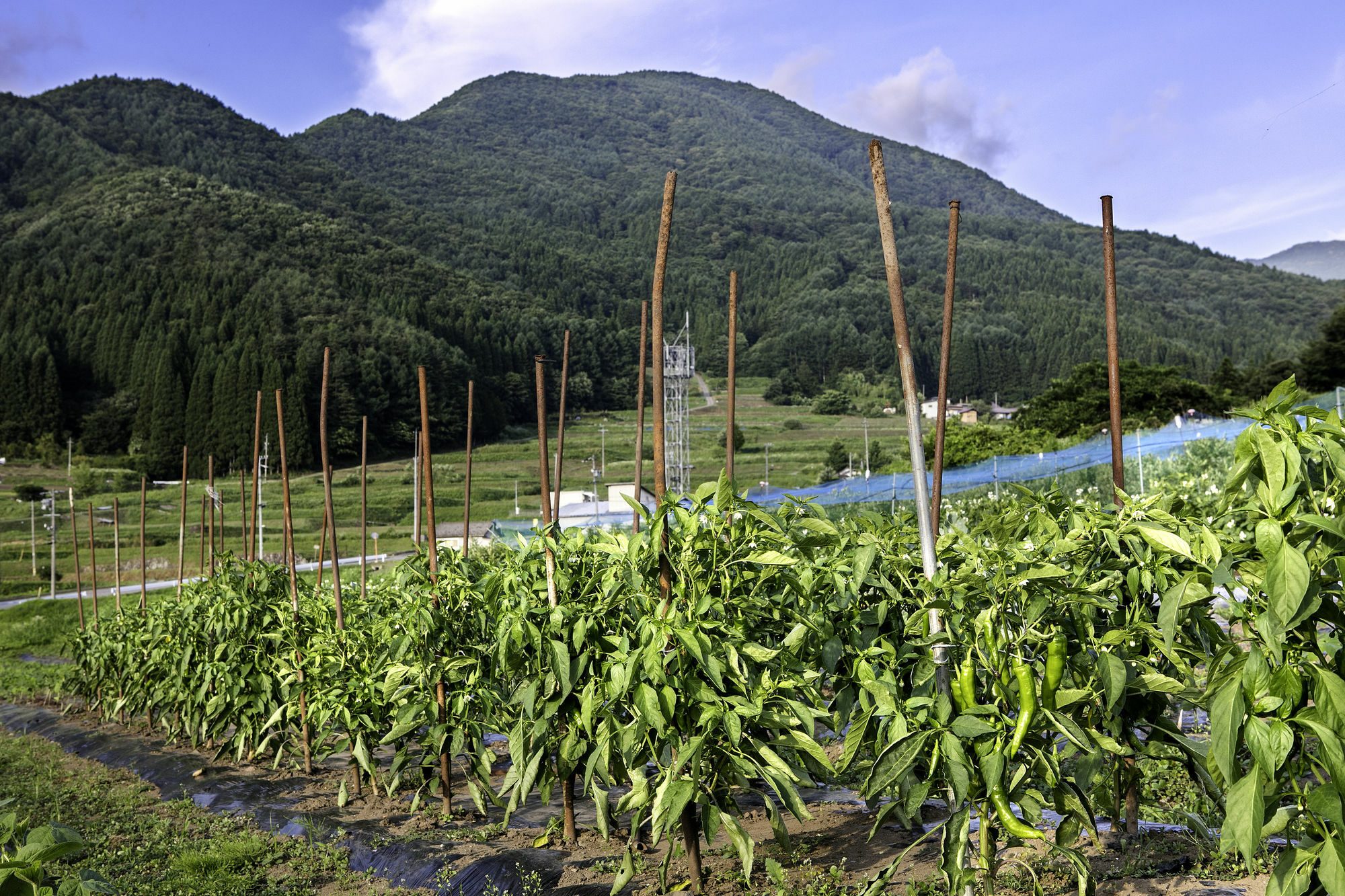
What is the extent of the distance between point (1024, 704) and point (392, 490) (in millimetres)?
67282

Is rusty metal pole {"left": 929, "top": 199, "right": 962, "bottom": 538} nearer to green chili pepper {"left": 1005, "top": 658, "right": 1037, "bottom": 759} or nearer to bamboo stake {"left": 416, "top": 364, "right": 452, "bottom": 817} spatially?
green chili pepper {"left": 1005, "top": 658, "right": 1037, "bottom": 759}

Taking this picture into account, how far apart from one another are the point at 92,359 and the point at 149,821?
93.2 m

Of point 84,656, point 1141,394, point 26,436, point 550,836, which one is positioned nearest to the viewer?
point 550,836

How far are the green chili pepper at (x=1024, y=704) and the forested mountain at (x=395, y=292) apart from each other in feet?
240

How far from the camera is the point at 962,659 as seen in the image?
312 cm

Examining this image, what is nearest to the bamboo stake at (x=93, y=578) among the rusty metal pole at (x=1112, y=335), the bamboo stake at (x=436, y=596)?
the bamboo stake at (x=436, y=596)

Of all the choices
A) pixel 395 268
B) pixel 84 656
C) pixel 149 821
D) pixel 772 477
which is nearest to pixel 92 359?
pixel 395 268

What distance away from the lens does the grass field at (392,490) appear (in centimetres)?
4538

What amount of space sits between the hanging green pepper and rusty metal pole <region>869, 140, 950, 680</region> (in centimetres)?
32

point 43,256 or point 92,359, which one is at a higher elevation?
point 43,256

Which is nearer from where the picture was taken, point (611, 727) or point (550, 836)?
point (611, 727)

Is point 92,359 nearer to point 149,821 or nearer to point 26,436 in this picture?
point 26,436

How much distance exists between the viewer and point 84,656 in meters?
11.9

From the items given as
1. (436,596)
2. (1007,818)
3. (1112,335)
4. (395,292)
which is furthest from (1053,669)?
(395,292)
